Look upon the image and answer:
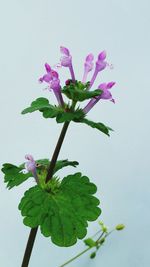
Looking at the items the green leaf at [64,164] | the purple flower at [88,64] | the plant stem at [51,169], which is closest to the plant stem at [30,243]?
the plant stem at [51,169]

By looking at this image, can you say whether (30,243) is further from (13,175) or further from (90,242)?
(90,242)

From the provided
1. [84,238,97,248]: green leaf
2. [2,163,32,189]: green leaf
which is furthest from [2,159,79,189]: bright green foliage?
[84,238,97,248]: green leaf

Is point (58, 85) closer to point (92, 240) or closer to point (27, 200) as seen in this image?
point (27, 200)

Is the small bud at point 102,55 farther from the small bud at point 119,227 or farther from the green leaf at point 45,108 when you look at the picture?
the small bud at point 119,227

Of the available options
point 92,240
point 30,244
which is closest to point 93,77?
point 30,244

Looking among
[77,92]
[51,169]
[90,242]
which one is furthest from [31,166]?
[90,242]

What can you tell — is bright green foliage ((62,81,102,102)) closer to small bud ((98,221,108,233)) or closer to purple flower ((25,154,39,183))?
purple flower ((25,154,39,183))
